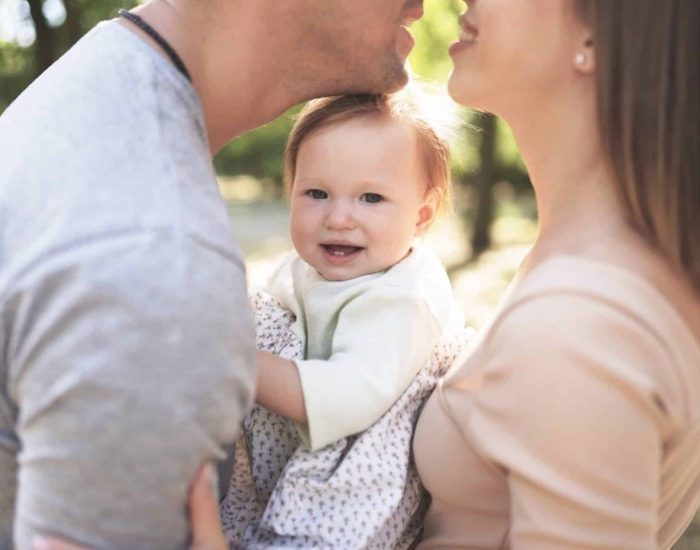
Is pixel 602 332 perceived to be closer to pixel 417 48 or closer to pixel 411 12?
pixel 411 12

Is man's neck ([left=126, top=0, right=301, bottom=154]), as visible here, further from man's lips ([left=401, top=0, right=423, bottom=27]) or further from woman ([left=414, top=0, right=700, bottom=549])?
woman ([left=414, top=0, right=700, bottom=549])

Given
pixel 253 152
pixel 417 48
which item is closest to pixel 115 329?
pixel 417 48

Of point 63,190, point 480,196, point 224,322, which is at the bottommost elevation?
point 480,196

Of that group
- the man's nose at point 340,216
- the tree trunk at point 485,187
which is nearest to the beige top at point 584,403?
the man's nose at point 340,216

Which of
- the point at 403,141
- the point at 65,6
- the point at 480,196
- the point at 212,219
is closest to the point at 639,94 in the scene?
the point at 403,141

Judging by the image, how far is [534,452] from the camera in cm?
190

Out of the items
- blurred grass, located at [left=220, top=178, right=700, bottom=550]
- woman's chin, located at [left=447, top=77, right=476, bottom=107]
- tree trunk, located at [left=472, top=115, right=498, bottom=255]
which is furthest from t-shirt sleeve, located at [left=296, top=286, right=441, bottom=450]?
tree trunk, located at [left=472, top=115, right=498, bottom=255]

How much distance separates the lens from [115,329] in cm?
160

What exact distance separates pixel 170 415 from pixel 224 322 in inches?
7.4

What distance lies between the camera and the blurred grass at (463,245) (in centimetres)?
959

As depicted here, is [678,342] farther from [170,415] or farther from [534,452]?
[170,415]

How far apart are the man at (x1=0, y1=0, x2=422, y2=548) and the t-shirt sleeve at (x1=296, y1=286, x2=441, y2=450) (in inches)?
16.5

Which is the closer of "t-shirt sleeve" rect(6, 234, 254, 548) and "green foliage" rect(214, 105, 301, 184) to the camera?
"t-shirt sleeve" rect(6, 234, 254, 548)

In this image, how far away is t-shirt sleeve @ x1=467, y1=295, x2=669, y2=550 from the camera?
1852 mm
